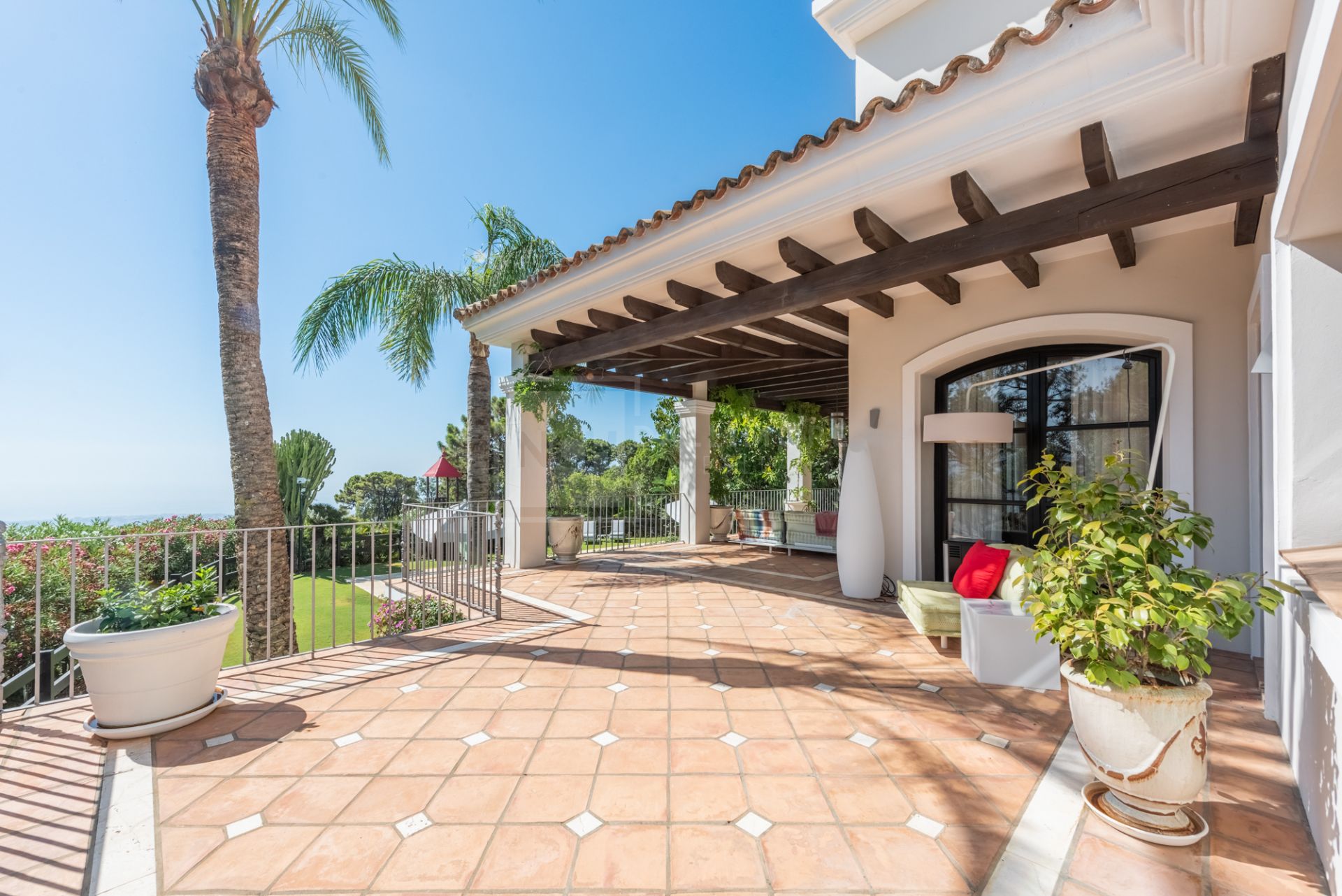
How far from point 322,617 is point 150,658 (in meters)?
5.47

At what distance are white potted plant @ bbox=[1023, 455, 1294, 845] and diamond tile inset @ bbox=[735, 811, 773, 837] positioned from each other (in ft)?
3.56

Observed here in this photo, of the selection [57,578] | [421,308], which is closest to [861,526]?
[421,308]

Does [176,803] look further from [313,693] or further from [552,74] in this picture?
[552,74]

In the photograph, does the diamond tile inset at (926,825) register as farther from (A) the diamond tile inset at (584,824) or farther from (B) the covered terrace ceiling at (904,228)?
(B) the covered terrace ceiling at (904,228)

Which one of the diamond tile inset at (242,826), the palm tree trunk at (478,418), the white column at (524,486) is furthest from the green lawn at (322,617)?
the palm tree trunk at (478,418)

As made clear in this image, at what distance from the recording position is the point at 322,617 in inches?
285

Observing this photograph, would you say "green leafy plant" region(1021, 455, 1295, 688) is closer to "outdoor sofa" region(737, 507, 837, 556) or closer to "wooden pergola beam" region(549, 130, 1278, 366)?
"wooden pergola beam" region(549, 130, 1278, 366)

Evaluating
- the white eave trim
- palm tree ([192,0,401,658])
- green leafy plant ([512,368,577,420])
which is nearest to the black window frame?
the white eave trim

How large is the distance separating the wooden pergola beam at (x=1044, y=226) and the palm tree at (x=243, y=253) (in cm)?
371

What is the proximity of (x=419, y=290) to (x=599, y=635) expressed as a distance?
6.04 meters

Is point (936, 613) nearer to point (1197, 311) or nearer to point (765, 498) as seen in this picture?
point (1197, 311)

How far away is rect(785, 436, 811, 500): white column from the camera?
10.6m

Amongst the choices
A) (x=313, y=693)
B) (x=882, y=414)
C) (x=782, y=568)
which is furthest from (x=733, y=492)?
(x=313, y=693)

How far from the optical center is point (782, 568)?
23.1 feet
